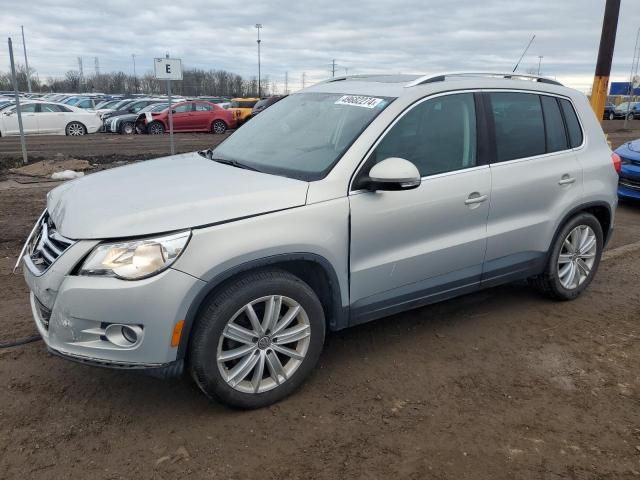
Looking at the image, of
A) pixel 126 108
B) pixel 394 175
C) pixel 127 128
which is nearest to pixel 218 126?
pixel 127 128

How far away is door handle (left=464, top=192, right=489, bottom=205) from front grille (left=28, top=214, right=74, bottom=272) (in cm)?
242

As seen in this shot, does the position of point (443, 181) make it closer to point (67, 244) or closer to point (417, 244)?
point (417, 244)

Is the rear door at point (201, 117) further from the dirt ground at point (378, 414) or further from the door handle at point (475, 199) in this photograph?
the door handle at point (475, 199)

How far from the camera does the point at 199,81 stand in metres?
82.3

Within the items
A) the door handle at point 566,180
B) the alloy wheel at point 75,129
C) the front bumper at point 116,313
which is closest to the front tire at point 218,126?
the alloy wheel at point 75,129

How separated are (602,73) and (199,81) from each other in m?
77.4

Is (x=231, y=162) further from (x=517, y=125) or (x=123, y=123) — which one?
(x=123, y=123)

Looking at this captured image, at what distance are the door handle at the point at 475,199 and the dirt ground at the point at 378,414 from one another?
3.36 feet

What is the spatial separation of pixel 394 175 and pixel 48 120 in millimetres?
21108

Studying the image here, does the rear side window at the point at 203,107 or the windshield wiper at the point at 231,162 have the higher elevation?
the windshield wiper at the point at 231,162

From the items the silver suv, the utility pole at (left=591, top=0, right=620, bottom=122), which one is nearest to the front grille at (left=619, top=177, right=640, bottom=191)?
the utility pole at (left=591, top=0, right=620, bottom=122)

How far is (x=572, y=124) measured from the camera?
4.53 metres

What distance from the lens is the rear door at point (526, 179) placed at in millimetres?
3975

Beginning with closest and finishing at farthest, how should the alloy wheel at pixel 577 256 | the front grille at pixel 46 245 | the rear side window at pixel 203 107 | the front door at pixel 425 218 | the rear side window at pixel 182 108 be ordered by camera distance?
Result: 1. the front grille at pixel 46 245
2. the front door at pixel 425 218
3. the alloy wheel at pixel 577 256
4. the rear side window at pixel 182 108
5. the rear side window at pixel 203 107
